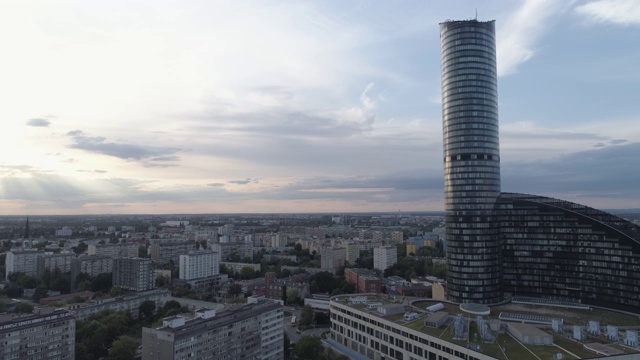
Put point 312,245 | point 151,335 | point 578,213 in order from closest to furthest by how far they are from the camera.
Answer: point 151,335
point 578,213
point 312,245

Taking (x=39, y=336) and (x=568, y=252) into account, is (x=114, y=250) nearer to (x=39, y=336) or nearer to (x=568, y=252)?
(x=39, y=336)

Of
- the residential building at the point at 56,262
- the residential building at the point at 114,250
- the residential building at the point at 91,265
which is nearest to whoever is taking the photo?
the residential building at the point at 91,265

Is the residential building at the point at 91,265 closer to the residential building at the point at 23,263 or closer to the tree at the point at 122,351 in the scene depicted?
the residential building at the point at 23,263

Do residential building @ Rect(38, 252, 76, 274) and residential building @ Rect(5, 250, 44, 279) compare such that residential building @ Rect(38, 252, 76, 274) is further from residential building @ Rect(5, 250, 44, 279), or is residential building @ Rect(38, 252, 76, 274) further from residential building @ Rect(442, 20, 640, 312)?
residential building @ Rect(442, 20, 640, 312)

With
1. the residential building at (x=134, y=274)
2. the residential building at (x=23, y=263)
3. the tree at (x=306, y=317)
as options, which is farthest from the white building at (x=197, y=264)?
the tree at (x=306, y=317)

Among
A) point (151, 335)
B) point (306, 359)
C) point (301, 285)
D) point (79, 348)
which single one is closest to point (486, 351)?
point (306, 359)

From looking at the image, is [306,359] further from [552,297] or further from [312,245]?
[312,245]
